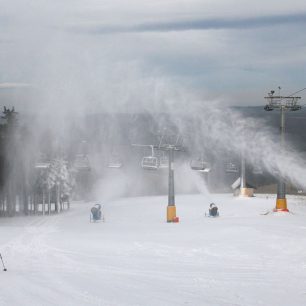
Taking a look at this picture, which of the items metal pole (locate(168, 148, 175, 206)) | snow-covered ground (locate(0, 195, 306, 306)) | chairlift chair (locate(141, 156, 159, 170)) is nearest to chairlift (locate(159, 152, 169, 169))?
chairlift chair (locate(141, 156, 159, 170))

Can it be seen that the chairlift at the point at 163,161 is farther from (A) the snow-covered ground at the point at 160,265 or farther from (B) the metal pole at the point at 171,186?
(A) the snow-covered ground at the point at 160,265

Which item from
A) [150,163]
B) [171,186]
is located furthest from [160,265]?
[150,163]

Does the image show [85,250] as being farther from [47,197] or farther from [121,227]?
[47,197]

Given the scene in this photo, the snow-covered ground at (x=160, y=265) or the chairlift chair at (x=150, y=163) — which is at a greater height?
the chairlift chair at (x=150, y=163)

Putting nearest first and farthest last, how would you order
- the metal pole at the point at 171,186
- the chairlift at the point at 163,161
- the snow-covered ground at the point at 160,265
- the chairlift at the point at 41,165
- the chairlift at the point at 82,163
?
the snow-covered ground at the point at 160,265 < the metal pole at the point at 171,186 < the chairlift at the point at 163,161 < the chairlift at the point at 82,163 < the chairlift at the point at 41,165

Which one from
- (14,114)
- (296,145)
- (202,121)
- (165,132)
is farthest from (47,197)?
(296,145)

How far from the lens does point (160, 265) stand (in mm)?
20062

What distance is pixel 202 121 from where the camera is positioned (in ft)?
157

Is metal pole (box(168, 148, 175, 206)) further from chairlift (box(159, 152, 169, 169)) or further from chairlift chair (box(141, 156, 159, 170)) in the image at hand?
chairlift (box(159, 152, 169, 169))

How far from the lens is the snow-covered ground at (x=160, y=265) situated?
602 inches

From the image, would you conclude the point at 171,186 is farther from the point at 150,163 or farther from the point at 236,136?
the point at 236,136

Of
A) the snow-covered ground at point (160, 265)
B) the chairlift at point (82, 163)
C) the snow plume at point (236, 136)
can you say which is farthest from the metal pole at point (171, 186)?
the chairlift at point (82, 163)

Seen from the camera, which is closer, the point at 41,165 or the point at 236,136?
Answer: the point at 236,136

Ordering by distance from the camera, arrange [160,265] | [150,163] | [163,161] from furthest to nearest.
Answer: [163,161], [150,163], [160,265]
